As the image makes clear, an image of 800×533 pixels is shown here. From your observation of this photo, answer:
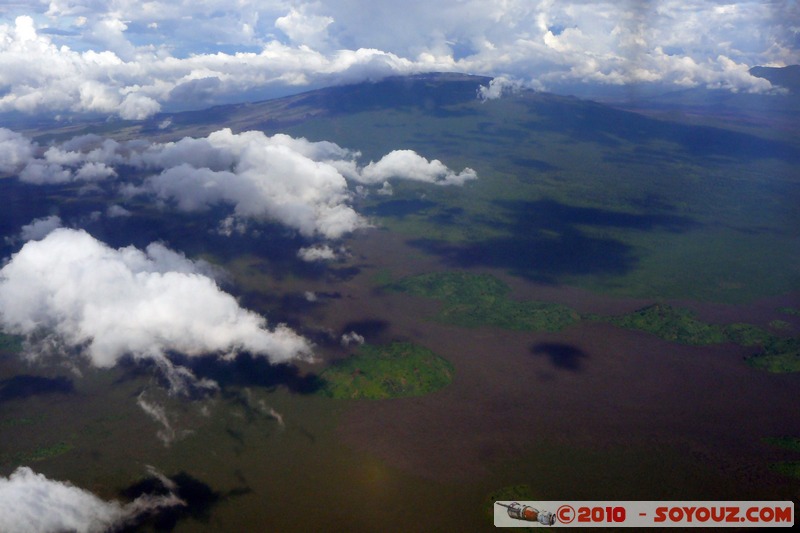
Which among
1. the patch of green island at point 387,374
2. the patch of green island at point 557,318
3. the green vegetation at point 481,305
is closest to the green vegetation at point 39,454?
A: the patch of green island at point 387,374

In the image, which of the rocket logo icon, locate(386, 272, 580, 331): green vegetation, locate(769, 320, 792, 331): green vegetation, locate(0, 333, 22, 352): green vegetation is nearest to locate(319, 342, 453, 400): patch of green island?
locate(386, 272, 580, 331): green vegetation

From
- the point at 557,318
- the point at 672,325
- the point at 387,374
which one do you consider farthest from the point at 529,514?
the point at 672,325

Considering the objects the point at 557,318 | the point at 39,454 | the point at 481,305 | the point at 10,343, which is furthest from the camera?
the point at 481,305

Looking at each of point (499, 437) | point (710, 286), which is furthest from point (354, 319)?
point (710, 286)

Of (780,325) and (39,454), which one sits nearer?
(39,454)

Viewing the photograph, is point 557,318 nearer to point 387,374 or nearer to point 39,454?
point 387,374

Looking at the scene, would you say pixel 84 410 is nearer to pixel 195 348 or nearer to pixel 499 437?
pixel 195 348

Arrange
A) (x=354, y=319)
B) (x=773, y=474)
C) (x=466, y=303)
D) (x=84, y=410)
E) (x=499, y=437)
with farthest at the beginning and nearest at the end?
1. (x=466, y=303)
2. (x=354, y=319)
3. (x=84, y=410)
4. (x=499, y=437)
5. (x=773, y=474)
